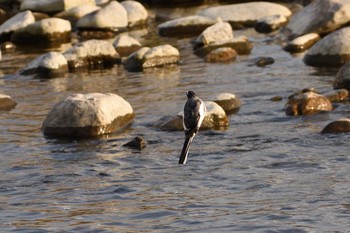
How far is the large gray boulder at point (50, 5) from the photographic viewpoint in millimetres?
24188

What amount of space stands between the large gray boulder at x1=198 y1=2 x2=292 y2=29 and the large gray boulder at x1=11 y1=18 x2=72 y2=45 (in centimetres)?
348

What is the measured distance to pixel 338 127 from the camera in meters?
12.5

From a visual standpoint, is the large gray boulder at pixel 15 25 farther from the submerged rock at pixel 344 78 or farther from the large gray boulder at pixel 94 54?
the submerged rock at pixel 344 78

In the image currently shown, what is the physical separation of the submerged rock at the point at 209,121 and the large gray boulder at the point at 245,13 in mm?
9158

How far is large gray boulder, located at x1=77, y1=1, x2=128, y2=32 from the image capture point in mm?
22391

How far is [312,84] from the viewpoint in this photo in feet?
52.4

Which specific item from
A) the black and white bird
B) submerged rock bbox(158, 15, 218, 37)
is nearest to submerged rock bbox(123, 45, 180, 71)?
submerged rock bbox(158, 15, 218, 37)

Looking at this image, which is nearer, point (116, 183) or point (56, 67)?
point (116, 183)

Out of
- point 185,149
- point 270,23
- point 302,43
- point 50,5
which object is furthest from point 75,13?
point 185,149

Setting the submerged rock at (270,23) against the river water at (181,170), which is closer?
the river water at (181,170)

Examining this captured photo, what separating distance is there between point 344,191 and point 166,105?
17.9 ft

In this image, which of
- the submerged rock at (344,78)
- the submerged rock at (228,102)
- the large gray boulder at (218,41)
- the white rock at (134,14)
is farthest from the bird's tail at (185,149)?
the white rock at (134,14)

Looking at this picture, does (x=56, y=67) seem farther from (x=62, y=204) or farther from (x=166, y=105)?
(x=62, y=204)

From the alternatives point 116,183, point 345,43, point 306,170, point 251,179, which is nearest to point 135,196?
point 116,183
